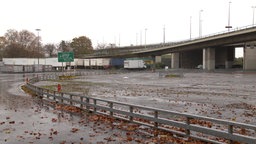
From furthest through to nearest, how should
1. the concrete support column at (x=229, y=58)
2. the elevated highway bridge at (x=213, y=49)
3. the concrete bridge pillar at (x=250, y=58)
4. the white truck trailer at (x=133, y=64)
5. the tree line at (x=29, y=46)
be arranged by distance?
the tree line at (x=29, y=46) < the concrete support column at (x=229, y=58) < the white truck trailer at (x=133, y=64) < the concrete bridge pillar at (x=250, y=58) < the elevated highway bridge at (x=213, y=49)

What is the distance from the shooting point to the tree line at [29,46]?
4860 inches

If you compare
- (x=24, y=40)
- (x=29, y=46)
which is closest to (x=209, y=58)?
(x=29, y=46)

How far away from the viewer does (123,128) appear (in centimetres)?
1129

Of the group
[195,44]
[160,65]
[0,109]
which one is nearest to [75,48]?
[160,65]

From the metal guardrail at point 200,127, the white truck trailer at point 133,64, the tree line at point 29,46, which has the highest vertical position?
the tree line at point 29,46

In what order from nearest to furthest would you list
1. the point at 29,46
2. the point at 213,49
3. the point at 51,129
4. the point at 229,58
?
the point at 51,129, the point at 213,49, the point at 229,58, the point at 29,46

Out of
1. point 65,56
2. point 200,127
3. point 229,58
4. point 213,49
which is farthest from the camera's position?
point 229,58

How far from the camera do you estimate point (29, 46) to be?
5517 inches

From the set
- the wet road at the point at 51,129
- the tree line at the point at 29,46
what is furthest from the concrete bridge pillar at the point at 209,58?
the wet road at the point at 51,129

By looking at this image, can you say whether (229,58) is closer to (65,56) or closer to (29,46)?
(65,56)

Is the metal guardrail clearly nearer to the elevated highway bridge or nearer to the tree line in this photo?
the elevated highway bridge

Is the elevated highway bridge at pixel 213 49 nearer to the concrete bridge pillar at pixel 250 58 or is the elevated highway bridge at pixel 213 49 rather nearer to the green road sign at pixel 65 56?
the concrete bridge pillar at pixel 250 58

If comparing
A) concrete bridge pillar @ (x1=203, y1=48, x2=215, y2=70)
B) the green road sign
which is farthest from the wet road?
concrete bridge pillar @ (x1=203, y1=48, x2=215, y2=70)

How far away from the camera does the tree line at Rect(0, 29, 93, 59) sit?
123438mm
